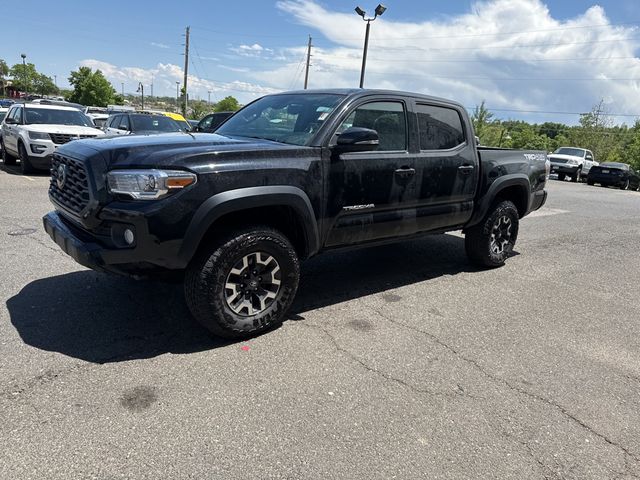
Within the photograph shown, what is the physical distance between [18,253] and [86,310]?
1991mm

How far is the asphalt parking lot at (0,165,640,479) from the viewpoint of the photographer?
2.43 m

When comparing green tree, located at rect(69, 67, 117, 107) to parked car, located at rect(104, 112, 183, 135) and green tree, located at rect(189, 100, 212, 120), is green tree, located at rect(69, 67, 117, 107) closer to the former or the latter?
green tree, located at rect(189, 100, 212, 120)

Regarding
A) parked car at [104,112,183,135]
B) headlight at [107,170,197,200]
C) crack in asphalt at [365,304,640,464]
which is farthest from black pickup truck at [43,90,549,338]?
parked car at [104,112,183,135]

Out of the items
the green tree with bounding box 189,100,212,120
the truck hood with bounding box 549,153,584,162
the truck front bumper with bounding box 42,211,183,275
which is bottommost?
the truck front bumper with bounding box 42,211,183,275

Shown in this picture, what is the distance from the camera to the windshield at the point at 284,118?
4113 mm

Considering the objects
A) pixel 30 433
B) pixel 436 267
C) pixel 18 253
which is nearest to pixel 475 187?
pixel 436 267

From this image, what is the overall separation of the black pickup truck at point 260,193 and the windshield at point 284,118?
0.02 metres

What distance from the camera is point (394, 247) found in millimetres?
6871

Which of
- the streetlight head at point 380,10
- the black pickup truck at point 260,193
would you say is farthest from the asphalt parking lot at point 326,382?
the streetlight head at point 380,10

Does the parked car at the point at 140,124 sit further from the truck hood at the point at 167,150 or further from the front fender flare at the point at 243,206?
the front fender flare at the point at 243,206

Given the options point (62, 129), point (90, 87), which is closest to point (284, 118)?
point (62, 129)

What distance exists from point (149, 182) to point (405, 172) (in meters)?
2.34

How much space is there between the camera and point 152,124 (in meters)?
13.8

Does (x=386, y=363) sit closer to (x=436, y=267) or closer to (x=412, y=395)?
(x=412, y=395)
